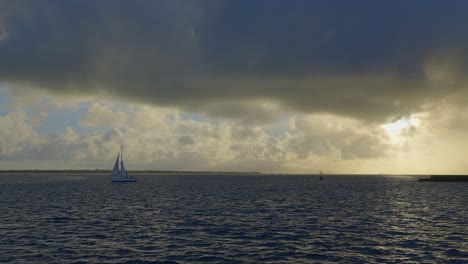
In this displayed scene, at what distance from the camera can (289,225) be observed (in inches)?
1951

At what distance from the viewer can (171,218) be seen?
5606 cm

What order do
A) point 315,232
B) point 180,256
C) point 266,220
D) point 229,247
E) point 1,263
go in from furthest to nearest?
1. point 266,220
2. point 315,232
3. point 229,247
4. point 180,256
5. point 1,263

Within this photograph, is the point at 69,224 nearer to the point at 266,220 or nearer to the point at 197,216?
the point at 197,216

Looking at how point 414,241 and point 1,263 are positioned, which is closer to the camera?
point 1,263

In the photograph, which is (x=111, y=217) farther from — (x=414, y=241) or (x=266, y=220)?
(x=414, y=241)

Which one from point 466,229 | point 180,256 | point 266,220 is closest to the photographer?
point 180,256

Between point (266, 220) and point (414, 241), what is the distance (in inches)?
778

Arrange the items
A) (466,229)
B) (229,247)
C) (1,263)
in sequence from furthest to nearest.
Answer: (466,229), (229,247), (1,263)

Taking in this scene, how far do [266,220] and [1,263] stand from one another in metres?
32.9

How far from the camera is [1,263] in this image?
29719mm

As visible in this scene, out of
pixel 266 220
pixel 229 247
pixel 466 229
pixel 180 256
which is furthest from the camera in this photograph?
pixel 266 220


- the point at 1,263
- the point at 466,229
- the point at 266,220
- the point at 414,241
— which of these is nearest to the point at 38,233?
the point at 1,263

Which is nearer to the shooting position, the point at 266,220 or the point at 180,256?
the point at 180,256

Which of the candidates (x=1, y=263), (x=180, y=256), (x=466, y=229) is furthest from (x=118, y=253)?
(x=466, y=229)
